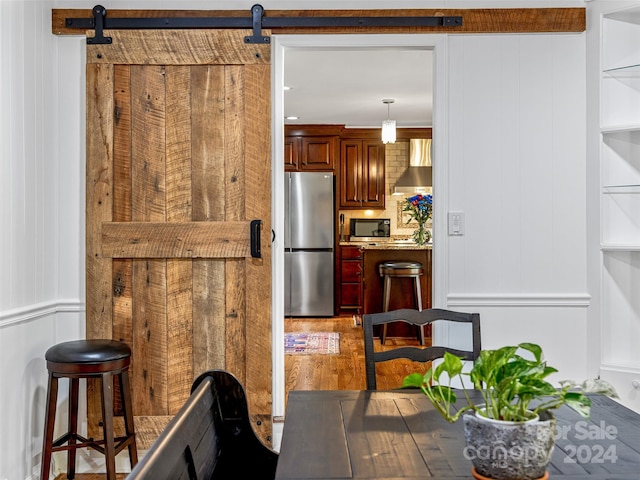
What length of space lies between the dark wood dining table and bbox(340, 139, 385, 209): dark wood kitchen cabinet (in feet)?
20.6

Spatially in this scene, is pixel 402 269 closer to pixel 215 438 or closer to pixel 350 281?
pixel 350 281

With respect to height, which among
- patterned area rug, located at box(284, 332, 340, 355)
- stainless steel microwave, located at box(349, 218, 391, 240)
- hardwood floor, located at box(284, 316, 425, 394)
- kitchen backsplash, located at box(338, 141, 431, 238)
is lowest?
hardwood floor, located at box(284, 316, 425, 394)

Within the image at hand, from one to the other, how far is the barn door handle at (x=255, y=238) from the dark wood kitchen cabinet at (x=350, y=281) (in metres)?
4.91

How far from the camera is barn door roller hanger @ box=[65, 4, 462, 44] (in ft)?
9.18

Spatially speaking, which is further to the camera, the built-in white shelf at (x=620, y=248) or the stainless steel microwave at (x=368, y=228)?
the stainless steel microwave at (x=368, y=228)

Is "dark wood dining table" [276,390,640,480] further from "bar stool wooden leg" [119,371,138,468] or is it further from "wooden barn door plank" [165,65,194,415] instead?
"wooden barn door plank" [165,65,194,415]

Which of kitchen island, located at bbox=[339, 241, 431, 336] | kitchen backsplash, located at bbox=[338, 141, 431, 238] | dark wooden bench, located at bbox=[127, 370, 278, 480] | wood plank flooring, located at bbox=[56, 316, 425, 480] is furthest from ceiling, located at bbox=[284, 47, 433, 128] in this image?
dark wooden bench, located at bbox=[127, 370, 278, 480]

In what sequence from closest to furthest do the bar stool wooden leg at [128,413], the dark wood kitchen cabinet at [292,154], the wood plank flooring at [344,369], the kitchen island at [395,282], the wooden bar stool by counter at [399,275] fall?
the bar stool wooden leg at [128,413] → the wood plank flooring at [344,369] → the wooden bar stool by counter at [399,275] → the kitchen island at [395,282] → the dark wood kitchen cabinet at [292,154]

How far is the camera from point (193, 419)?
1.16 meters

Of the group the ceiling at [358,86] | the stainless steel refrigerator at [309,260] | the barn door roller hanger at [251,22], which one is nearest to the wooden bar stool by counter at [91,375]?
the barn door roller hanger at [251,22]

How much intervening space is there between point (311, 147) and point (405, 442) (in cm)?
660

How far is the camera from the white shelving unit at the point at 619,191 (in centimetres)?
278

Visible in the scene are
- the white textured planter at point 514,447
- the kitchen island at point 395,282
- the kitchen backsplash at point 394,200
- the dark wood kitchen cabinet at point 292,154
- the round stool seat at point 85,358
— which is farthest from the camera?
the kitchen backsplash at point 394,200

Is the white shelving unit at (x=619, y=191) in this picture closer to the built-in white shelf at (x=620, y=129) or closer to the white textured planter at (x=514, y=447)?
the built-in white shelf at (x=620, y=129)
